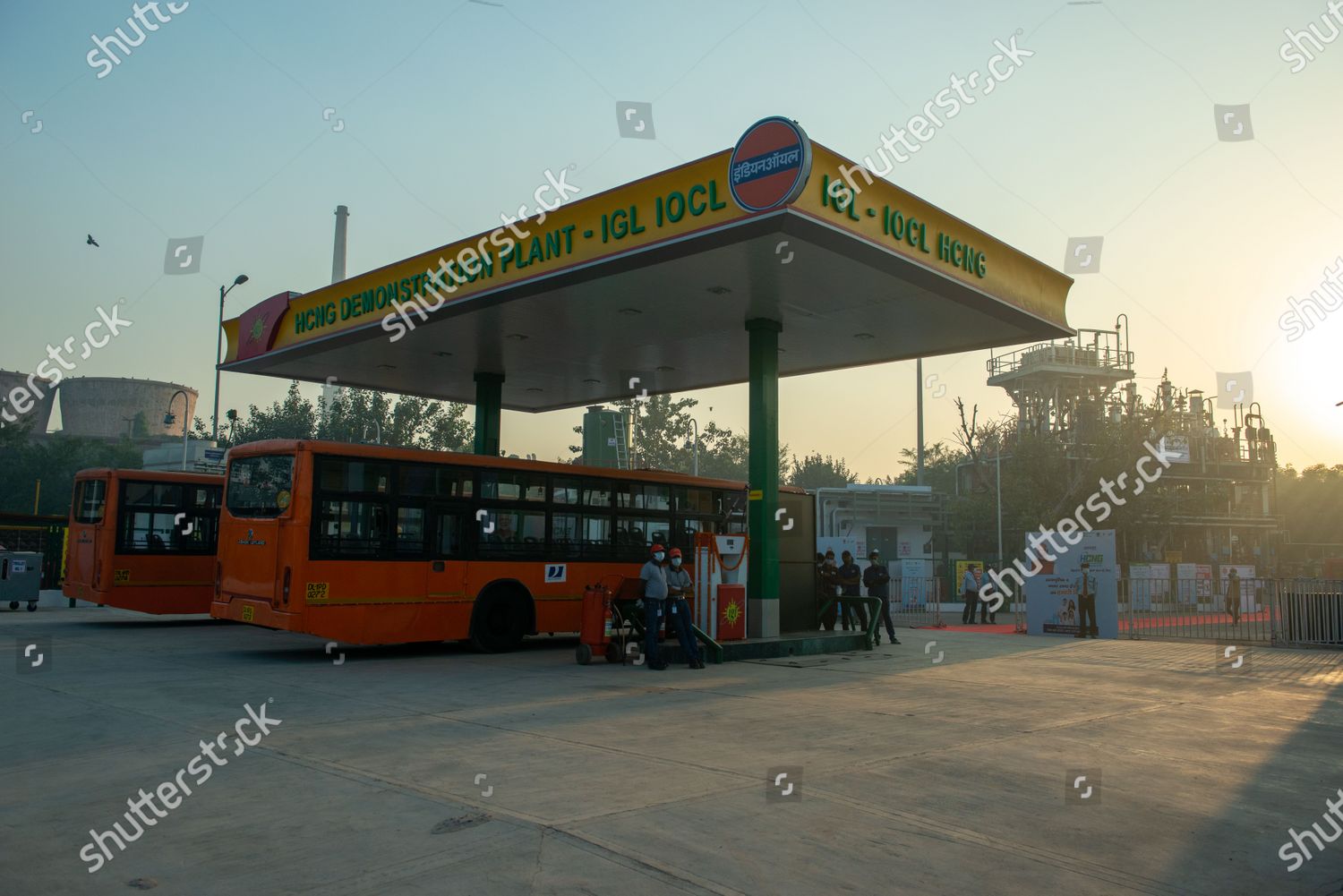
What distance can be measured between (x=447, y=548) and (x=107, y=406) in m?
82.9

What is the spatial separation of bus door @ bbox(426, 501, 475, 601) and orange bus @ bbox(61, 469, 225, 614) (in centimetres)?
682

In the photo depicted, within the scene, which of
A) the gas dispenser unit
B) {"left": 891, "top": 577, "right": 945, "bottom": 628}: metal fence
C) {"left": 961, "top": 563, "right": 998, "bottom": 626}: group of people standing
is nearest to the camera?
the gas dispenser unit

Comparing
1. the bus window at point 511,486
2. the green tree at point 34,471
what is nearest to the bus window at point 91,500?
the bus window at point 511,486

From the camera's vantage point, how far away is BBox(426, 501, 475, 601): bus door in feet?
47.0

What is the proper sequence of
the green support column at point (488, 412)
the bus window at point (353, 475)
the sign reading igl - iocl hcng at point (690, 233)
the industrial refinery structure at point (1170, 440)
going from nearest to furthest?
1. the sign reading igl - iocl hcng at point (690, 233)
2. the bus window at point (353, 475)
3. the green support column at point (488, 412)
4. the industrial refinery structure at point (1170, 440)

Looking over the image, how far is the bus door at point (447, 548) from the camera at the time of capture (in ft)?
47.0

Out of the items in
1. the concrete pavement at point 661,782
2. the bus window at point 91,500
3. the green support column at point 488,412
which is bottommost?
the concrete pavement at point 661,782

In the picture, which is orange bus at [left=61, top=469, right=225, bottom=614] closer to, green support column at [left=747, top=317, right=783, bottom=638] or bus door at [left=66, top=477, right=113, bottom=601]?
bus door at [left=66, top=477, right=113, bottom=601]

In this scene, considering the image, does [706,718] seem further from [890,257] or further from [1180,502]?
[1180,502]

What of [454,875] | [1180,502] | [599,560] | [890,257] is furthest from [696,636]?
[1180,502]

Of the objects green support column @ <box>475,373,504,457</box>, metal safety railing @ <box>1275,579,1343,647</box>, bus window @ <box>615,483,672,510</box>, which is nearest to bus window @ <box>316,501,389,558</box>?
bus window @ <box>615,483,672,510</box>

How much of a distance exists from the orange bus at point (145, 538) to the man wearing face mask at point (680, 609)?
32.7ft

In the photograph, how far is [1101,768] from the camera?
7.32 meters

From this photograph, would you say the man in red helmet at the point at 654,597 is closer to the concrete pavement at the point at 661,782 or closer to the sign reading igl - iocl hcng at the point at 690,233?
the concrete pavement at the point at 661,782
